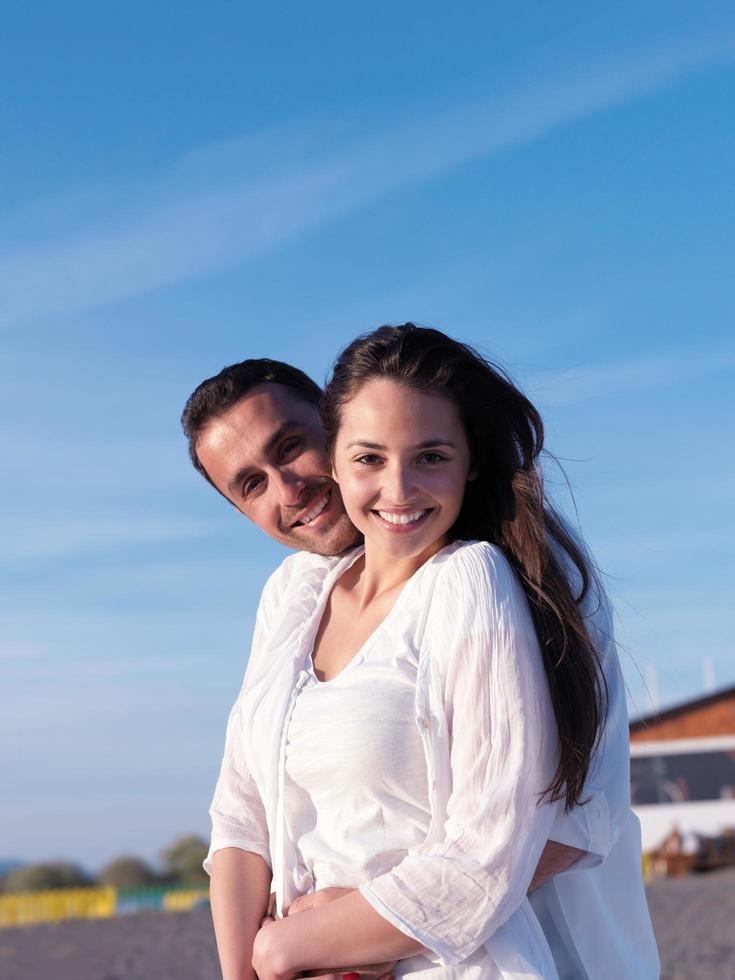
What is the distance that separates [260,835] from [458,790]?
710 mm

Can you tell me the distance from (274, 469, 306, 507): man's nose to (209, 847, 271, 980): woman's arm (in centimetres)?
90

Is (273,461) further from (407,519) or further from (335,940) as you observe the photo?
(335,940)

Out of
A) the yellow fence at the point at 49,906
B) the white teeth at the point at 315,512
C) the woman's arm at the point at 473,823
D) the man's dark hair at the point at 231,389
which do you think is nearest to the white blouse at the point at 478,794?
the woman's arm at the point at 473,823

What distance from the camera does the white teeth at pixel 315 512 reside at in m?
3.34

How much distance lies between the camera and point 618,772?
8.17 ft

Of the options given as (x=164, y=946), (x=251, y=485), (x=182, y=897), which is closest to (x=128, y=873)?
(x=182, y=897)

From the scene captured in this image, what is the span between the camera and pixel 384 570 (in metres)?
2.83

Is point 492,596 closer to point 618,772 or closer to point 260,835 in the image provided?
point 618,772

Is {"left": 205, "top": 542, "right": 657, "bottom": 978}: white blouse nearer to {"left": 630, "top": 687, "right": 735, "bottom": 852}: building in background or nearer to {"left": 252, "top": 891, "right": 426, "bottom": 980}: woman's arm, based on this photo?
{"left": 252, "top": 891, "right": 426, "bottom": 980}: woman's arm

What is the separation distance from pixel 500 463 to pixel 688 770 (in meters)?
30.0

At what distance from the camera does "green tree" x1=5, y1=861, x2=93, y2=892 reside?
3434 centimetres

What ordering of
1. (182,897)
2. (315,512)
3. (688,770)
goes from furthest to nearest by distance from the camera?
(688,770) → (182,897) → (315,512)

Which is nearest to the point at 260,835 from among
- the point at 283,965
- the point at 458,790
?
the point at 283,965

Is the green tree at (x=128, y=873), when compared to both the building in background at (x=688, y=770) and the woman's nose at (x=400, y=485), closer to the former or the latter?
the building in background at (x=688, y=770)
